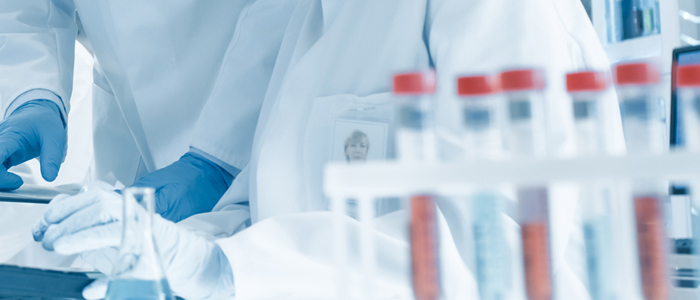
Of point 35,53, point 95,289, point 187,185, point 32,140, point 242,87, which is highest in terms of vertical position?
Result: point 35,53

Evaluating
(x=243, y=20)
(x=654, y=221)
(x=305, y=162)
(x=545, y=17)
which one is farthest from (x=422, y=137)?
(x=243, y=20)

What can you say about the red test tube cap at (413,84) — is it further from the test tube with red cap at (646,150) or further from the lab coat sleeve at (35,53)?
the lab coat sleeve at (35,53)

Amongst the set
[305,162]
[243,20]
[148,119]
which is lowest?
[305,162]

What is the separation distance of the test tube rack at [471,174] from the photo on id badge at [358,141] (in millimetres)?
518

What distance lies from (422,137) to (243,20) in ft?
3.69

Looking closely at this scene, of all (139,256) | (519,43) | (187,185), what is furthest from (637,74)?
(187,185)

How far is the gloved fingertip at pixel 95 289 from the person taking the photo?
67cm

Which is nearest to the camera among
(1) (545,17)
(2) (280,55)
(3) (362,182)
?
(3) (362,182)

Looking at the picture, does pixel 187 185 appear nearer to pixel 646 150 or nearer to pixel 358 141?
pixel 358 141

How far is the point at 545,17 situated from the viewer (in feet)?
2.86

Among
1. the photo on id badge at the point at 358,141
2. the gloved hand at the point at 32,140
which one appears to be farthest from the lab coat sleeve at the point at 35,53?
the photo on id badge at the point at 358,141

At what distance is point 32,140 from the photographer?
139 centimetres

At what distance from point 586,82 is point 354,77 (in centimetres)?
65

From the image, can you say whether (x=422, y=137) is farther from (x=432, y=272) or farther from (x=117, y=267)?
(x=117, y=267)
